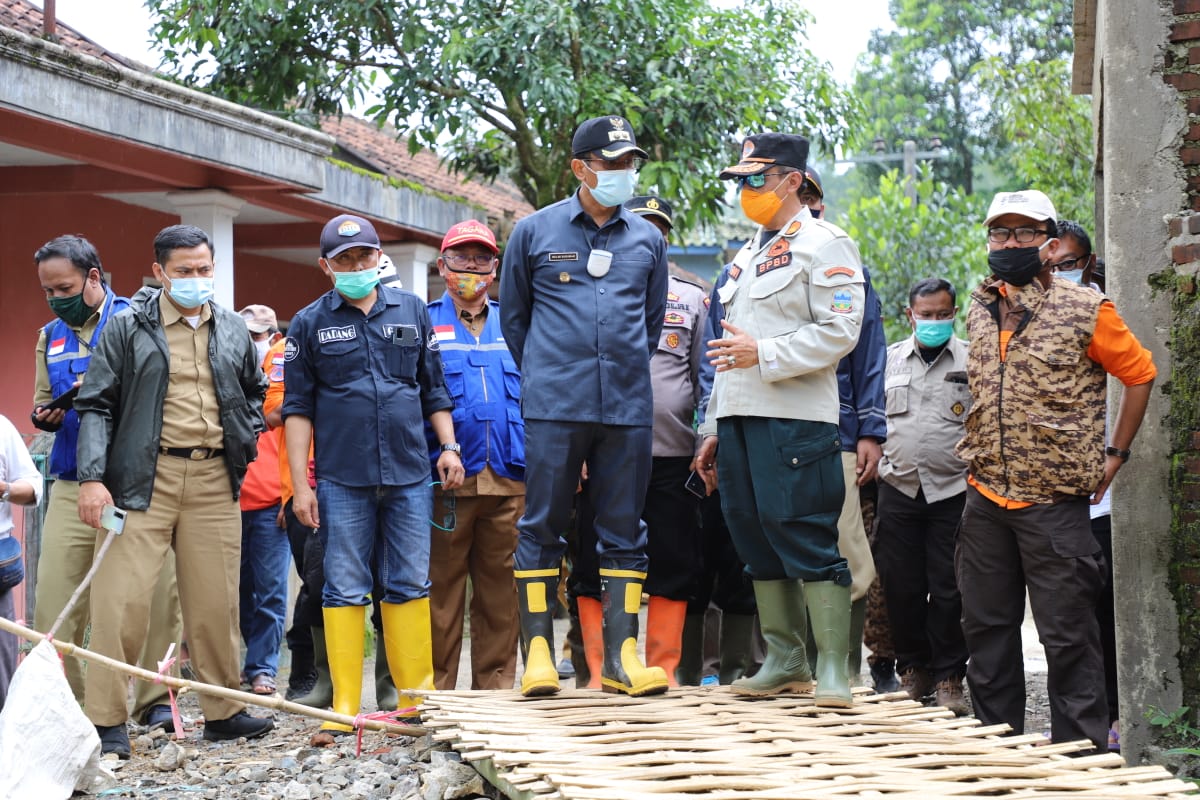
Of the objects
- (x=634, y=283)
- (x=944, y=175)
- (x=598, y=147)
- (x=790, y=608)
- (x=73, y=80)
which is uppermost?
(x=944, y=175)

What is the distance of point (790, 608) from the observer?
5.28 metres

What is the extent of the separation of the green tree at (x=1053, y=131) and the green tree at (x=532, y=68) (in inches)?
241

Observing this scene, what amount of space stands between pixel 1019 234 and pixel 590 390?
5.82ft

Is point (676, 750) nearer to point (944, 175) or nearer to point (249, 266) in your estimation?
point (249, 266)

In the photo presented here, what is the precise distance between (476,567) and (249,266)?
965 cm

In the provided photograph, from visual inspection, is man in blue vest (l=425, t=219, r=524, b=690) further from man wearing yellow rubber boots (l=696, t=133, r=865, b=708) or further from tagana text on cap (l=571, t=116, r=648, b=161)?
man wearing yellow rubber boots (l=696, t=133, r=865, b=708)

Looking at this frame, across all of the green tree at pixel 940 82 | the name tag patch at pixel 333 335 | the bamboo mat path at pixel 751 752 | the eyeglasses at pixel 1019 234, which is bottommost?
the bamboo mat path at pixel 751 752

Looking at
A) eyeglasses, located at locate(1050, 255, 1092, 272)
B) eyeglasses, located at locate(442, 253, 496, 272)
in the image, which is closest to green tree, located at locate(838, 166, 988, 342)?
eyeglasses, located at locate(1050, 255, 1092, 272)

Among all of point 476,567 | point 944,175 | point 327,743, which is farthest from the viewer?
point 944,175

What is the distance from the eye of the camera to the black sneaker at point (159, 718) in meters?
6.50

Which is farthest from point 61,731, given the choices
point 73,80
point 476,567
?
point 73,80

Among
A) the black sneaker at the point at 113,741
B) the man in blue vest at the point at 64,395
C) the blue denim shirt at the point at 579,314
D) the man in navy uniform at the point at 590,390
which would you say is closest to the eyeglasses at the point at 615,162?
the man in navy uniform at the point at 590,390

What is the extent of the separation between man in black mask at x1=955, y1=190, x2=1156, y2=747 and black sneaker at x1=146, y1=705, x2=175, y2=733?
12.1ft

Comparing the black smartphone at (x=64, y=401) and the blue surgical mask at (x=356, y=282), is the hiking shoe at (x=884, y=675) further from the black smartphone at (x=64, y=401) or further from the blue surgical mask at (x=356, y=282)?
the black smartphone at (x=64, y=401)
